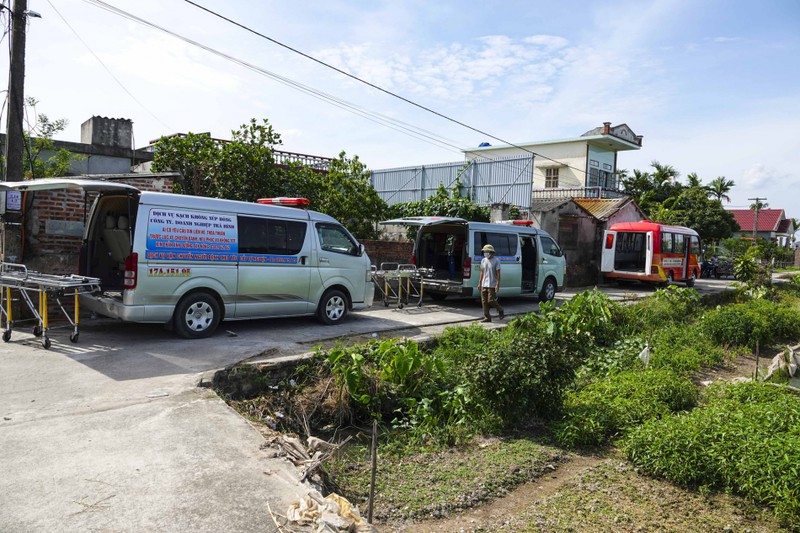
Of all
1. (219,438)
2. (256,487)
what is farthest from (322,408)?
(256,487)

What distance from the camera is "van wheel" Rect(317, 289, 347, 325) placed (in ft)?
30.2

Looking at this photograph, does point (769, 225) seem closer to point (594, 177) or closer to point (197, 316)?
point (594, 177)

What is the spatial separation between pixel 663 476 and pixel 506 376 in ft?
4.93

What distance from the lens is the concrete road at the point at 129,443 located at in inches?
121

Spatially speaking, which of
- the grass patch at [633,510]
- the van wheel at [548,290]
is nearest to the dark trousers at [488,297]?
the van wheel at [548,290]

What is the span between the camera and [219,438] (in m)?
4.12

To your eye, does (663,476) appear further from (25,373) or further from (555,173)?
(555,173)

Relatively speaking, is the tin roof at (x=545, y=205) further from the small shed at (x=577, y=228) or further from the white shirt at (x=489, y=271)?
the white shirt at (x=489, y=271)

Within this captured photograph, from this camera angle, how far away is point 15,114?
796 centimetres

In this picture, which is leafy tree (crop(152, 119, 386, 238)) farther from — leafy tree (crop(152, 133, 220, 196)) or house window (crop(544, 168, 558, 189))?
house window (crop(544, 168, 558, 189))

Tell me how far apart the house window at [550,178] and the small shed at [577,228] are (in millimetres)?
12580

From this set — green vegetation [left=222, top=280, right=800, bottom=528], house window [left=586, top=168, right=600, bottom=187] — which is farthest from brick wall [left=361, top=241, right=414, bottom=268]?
house window [left=586, top=168, right=600, bottom=187]

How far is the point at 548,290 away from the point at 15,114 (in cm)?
1169

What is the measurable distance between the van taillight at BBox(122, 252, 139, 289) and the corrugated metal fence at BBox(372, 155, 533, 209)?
44.4 ft
